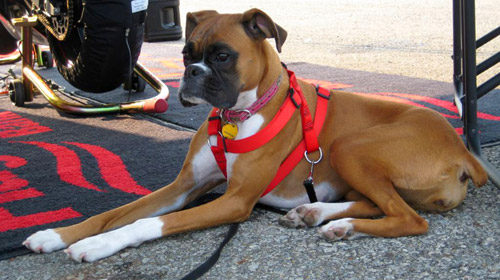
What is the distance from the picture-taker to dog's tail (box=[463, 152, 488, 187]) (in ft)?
9.81

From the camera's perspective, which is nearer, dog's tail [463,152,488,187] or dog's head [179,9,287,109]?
dog's head [179,9,287,109]

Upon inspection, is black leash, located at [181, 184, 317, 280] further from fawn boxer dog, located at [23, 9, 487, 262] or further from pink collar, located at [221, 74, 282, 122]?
pink collar, located at [221, 74, 282, 122]

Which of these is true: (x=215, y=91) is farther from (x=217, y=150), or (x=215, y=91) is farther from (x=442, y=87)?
(x=442, y=87)

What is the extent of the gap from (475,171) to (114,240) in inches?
68.4

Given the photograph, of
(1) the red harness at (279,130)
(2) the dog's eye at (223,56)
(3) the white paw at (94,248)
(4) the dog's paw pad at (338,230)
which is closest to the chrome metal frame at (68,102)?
(1) the red harness at (279,130)

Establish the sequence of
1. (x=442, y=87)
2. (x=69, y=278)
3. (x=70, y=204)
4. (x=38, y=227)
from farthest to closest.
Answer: (x=442, y=87) < (x=70, y=204) < (x=38, y=227) < (x=69, y=278)

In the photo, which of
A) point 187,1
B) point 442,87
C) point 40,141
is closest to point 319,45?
point 442,87

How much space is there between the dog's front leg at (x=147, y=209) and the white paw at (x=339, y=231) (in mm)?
696

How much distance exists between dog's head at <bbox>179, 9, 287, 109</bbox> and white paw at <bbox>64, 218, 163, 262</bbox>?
0.62m

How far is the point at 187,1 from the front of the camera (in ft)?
57.6

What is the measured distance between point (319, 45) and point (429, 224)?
271 inches

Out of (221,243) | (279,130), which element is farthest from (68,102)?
(221,243)

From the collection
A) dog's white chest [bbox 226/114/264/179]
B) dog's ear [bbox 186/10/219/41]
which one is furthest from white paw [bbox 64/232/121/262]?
dog's ear [bbox 186/10/219/41]

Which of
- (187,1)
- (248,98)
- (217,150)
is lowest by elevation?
(187,1)
